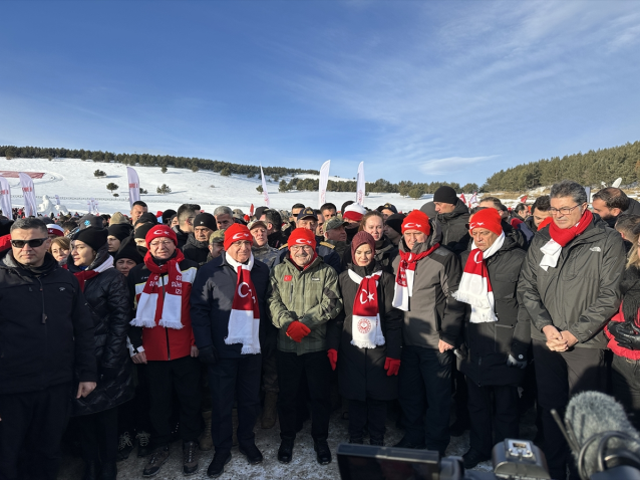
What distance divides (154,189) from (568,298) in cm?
4464

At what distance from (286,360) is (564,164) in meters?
60.5

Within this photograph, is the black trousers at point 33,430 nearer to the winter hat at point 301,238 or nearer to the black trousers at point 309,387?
the black trousers at point 309,387

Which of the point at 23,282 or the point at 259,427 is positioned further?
the point at 259,427

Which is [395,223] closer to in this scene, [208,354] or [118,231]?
[208,354]

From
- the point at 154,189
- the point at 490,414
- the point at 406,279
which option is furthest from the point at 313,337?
the point at 154,189

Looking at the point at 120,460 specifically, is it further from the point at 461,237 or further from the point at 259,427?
the point at 461,237

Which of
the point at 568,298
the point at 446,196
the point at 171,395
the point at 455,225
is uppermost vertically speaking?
the point at 446,196

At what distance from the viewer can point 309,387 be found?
352 cm

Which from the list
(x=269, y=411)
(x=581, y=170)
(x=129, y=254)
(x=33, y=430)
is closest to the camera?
(x=33, y=430)

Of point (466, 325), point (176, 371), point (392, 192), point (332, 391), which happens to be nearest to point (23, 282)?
point (176, 371)

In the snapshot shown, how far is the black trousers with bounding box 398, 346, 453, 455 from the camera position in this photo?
3355 millimetres

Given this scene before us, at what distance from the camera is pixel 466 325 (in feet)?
10.9

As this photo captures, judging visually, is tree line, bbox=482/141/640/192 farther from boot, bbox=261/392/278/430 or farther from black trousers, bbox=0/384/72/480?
black trousers, bbox=0/384/72/480

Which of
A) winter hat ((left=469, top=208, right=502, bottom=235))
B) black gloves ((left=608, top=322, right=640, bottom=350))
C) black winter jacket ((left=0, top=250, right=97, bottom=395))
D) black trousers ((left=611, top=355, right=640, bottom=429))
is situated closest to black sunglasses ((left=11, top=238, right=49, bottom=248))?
black winter jacket ((left=0, top=250, right=97, bottom=395))
